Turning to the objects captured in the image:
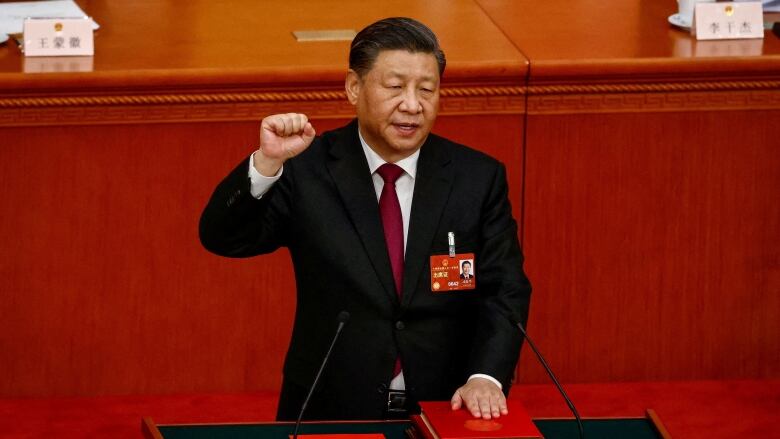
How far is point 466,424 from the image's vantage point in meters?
1.94

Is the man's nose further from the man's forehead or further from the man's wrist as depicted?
the man's wrist

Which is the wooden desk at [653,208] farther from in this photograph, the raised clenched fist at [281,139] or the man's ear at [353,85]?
the raised clenched fist at [281,139]

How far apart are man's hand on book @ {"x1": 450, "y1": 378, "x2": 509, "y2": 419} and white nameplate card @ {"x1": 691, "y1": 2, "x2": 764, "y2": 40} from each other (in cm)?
173

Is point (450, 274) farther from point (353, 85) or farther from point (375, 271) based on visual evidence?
point (353, 85)

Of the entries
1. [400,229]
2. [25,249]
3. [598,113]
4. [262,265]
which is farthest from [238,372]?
[400,229]

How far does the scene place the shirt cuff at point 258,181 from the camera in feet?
6.95

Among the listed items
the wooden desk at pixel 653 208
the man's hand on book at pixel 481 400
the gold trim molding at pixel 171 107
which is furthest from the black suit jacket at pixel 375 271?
the wooden desk at pixel 653 208

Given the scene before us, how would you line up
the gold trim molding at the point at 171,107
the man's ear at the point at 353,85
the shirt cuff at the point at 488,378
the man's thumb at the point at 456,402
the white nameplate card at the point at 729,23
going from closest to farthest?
1. the man's thumb at the point at 456,402
2. the shirt cuff at the point at 488,378
3. the man's ear at the point at 353,85
4. the gold trim molding at the point at 171,107
5. the white nameplate card at the point at 729,23

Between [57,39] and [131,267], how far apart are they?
1.80 feet

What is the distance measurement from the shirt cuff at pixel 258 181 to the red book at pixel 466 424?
39 centimetres

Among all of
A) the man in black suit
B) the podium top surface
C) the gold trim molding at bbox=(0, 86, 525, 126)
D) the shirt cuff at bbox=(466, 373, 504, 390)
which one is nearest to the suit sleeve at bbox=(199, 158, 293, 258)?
the man in black suit

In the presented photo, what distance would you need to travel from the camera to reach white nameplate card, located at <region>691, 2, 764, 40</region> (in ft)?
11.6

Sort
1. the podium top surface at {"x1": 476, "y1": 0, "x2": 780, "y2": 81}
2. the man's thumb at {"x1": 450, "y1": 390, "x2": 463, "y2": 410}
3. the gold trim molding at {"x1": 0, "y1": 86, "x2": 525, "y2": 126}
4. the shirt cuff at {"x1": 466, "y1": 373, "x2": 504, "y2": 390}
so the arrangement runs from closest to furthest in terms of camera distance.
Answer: the man's thumb at {"x1": 450, "y1": 390, "x2": 463, "y2": 410} → the shirt cuff at {"x1": 466, "y1": 373, "x2": 504, "y2": 390} → the gold trim molding at {"x1": 0, "y1": 86, "x2": 525, "y2": 126} → the podium top surface at {"x1": 476, "y1": 0, "x2": 780, "y2": 81}

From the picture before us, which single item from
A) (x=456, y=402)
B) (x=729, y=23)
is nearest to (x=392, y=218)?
(x=456, y=402)
